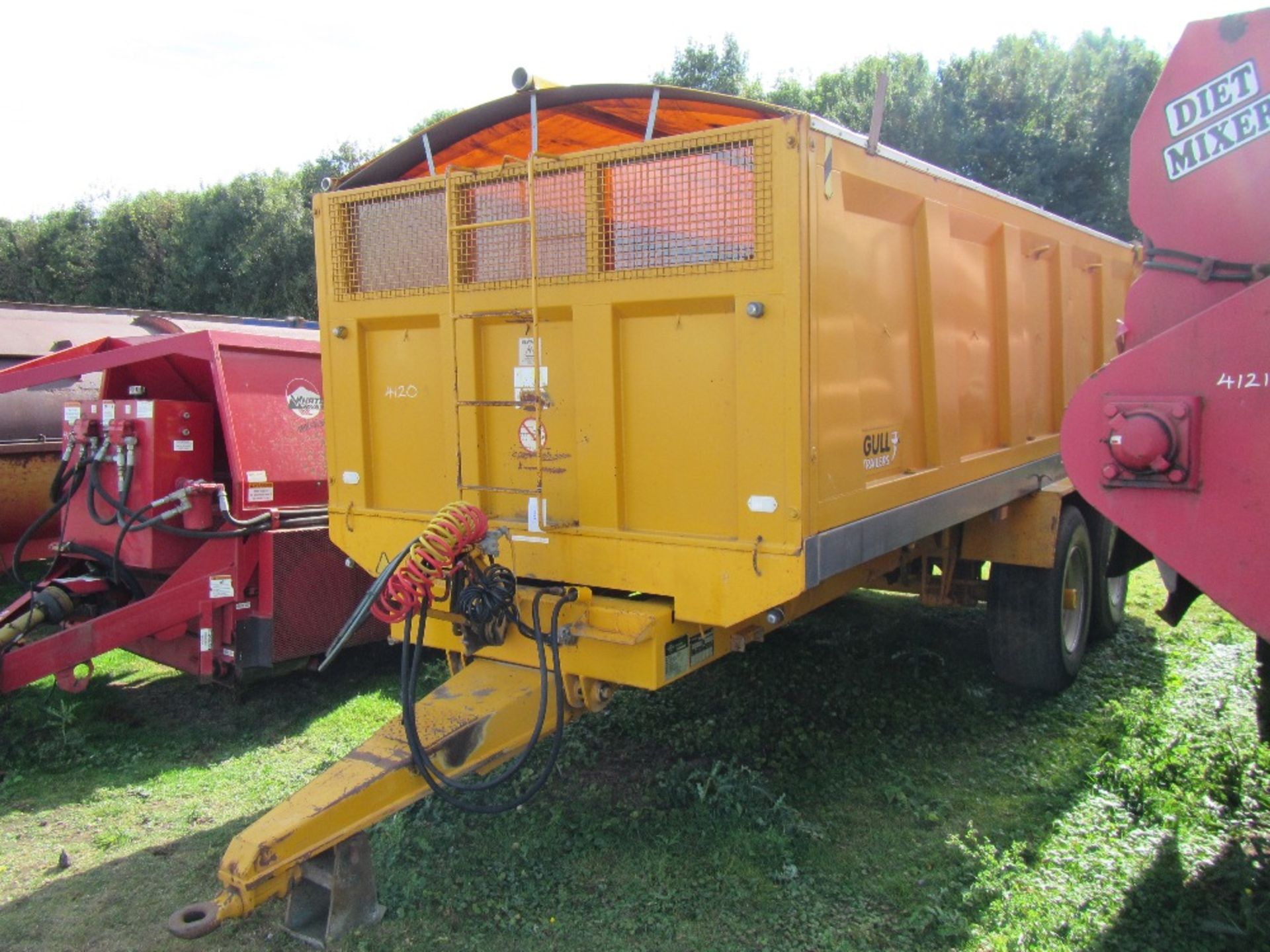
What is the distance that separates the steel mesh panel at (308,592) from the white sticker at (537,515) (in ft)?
7.47

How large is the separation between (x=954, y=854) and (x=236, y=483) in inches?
153

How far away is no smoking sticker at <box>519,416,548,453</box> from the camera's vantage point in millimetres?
3535

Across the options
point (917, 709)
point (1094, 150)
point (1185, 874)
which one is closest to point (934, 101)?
point (1094, 150)

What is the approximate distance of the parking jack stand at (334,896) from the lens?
320 cm

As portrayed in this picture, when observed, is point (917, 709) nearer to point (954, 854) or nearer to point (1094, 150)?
point (954, 854)

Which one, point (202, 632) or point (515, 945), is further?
point (202, 632)

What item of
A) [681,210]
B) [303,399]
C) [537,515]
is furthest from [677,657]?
[303,399]

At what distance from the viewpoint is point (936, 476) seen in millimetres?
4070

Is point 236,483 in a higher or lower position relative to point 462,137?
lower

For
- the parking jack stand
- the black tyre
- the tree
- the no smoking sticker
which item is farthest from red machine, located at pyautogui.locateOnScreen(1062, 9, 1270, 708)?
the tree

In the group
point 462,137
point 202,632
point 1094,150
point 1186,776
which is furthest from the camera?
point 1094,150

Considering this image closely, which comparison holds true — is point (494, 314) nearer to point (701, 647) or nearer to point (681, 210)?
point (681, 210)

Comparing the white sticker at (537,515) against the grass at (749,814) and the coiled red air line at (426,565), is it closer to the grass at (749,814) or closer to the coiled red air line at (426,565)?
the coiled red air line at (426,565)

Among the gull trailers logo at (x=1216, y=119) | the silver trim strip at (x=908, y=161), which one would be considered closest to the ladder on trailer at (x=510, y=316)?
the silver trim strip at (x=908, y=161)
